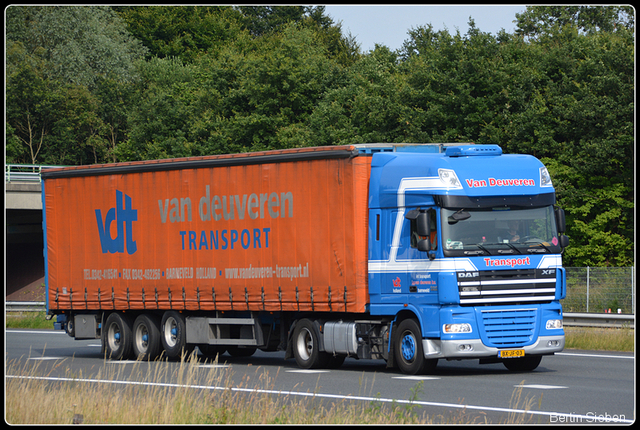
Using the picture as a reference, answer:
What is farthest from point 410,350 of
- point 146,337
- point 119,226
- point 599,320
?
point 599,320

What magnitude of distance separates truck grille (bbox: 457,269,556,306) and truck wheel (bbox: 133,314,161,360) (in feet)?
23.6

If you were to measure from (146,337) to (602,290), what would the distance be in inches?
494

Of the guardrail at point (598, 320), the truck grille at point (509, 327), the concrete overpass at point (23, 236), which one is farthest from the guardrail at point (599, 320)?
the concrete overpass at point (23, 236)

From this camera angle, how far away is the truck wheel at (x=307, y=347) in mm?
17016

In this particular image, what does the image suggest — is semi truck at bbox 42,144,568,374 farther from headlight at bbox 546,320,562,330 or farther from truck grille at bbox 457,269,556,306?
headlight at bbox 546,320,562,330

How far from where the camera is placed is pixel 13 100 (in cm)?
7006

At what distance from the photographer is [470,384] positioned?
572 inches

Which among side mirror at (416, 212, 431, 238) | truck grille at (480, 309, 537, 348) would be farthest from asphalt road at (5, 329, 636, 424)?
side mirror at (416, 212, 431, 238)

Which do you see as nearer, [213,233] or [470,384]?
[470,384]

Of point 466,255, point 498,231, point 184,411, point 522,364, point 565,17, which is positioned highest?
point 565,17

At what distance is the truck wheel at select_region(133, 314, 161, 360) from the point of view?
19.8 meters

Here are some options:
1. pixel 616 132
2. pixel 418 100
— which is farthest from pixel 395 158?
pixel 418 100

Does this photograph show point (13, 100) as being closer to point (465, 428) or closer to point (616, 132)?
point (616, 132)

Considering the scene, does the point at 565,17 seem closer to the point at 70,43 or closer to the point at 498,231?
the point at 70,43
